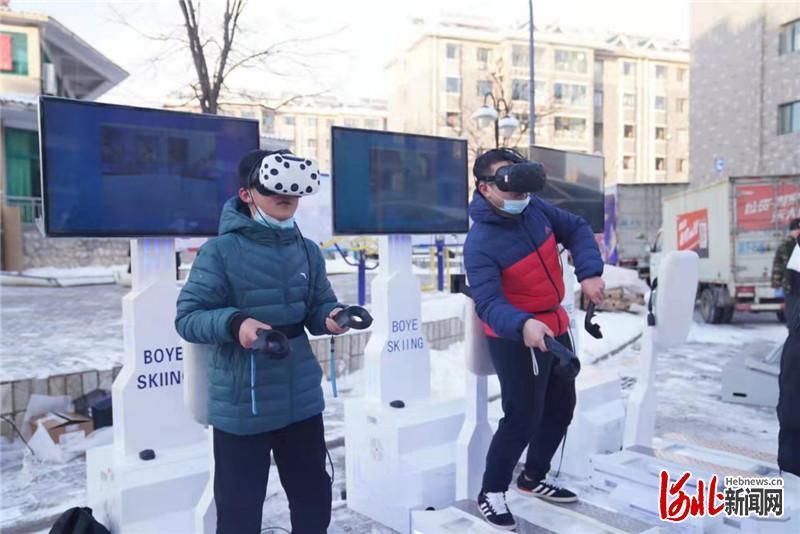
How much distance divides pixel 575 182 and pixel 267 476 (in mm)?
3745

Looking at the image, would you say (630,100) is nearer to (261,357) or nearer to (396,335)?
(396,335)

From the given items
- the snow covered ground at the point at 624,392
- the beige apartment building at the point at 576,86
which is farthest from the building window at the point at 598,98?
the snow covered ground at the point at 624,392

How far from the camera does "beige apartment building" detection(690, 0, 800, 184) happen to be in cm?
2133

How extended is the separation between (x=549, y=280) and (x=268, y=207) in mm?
1336

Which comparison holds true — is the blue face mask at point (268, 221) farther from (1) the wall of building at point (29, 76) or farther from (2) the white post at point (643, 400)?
(1) the wall of building at point (29, 76)

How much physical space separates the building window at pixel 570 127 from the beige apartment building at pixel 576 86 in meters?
0.08

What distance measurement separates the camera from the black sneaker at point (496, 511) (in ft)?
9.02

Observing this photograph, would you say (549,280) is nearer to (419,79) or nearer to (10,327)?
(10,327)

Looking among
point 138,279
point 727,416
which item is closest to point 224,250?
point 138,279

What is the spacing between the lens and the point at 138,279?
322 centimetres

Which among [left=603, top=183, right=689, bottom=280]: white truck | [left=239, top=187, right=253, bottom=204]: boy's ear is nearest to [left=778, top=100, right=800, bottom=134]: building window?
[left=603, top=183, right=689, bottom=280]: white truck

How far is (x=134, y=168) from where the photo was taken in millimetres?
3150

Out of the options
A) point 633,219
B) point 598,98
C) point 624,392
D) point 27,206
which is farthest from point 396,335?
point 598,98

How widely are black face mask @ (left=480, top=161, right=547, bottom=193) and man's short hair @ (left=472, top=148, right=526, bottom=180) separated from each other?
0.45 feet
